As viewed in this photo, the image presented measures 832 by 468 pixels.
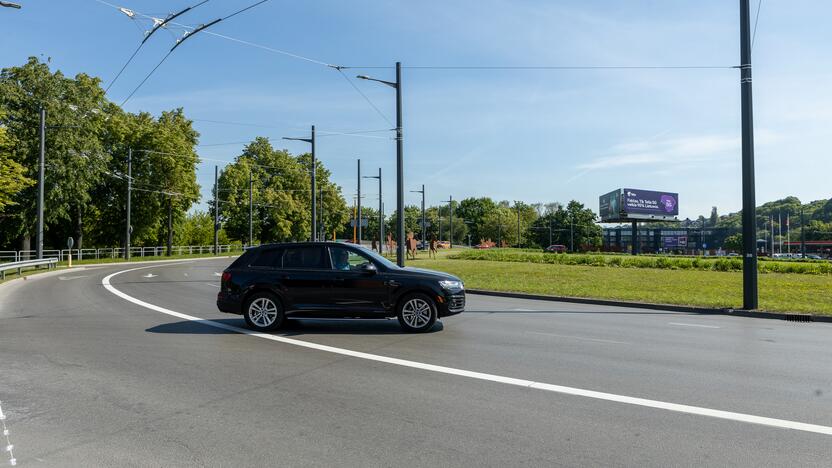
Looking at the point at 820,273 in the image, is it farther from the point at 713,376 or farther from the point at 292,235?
the point at 292,235

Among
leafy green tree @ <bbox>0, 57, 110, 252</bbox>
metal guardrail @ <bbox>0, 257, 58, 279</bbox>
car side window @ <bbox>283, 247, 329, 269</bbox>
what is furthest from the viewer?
leafy green tree @ <bbox>0, 57, 110, 252</bbox>

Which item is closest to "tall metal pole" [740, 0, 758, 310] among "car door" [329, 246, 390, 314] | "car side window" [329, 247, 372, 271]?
"car door" [329, 246, 390, 314]

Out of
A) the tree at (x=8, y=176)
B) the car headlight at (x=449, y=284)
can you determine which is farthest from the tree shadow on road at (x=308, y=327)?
the tree at (x=8, y=176)

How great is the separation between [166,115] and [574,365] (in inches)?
2321

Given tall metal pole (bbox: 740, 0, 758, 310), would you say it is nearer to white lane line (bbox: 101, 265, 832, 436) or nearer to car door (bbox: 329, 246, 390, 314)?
car door (bbox: 329, 246, 390, 314)

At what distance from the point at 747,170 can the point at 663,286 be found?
7.00 meters

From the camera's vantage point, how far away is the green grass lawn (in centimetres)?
1566

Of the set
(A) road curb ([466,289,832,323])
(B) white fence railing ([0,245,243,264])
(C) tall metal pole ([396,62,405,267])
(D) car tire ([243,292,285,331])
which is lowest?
(A) road curb ([466,289,832,323])

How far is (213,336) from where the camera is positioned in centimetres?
973

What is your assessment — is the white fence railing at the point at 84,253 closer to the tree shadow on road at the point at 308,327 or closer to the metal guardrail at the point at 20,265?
the metal guardrail at the point at 20,265

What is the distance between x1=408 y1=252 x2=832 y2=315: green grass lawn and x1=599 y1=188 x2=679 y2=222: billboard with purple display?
4965 cm

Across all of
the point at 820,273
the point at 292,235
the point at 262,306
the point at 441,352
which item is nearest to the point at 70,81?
the point at 292,235

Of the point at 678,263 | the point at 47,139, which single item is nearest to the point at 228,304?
the point at 678,263

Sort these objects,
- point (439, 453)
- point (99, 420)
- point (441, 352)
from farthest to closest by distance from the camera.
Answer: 1. point (441, 352)
2. point (99, 420)
3. point (439, 453)
